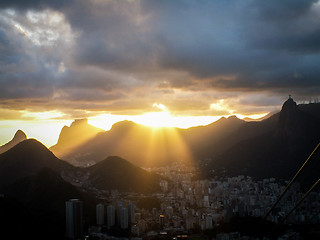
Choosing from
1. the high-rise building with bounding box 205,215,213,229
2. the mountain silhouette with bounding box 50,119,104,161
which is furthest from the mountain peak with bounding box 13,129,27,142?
the high-rise building with bounding box 205,215,213,229

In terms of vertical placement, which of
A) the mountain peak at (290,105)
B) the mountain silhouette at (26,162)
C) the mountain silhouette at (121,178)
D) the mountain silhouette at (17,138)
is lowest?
the mountain silhouette at (121,178)

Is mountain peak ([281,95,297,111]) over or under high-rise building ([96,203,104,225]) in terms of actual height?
over

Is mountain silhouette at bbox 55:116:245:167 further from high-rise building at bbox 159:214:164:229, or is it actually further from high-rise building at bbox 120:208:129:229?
high-rise building at bbox 120:208:129:229

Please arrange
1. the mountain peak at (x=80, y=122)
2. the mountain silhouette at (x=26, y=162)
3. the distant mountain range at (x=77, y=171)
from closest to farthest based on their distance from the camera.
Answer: the distant mountain range at (x=77, y=171)
the mountain silhouette at (x=26, y=162)
the mountain peak at (x=80, y=122)

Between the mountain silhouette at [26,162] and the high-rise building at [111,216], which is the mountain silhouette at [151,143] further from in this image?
the high-rise building at [111,216]

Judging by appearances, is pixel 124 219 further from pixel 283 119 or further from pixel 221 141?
pixel 221 141

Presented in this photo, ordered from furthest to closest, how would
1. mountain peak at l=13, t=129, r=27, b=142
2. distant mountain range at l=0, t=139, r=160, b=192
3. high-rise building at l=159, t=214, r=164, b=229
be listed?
mountain peak at l=13, t=129, r=27, b=142
distant mountain range at l=0, t=139, r=160, b=192
high-rise building at l=159, t=214, r=164, b=229

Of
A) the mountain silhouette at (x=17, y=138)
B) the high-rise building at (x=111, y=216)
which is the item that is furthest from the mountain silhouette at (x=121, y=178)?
the mountain silhouette at (x=17, y=138)
